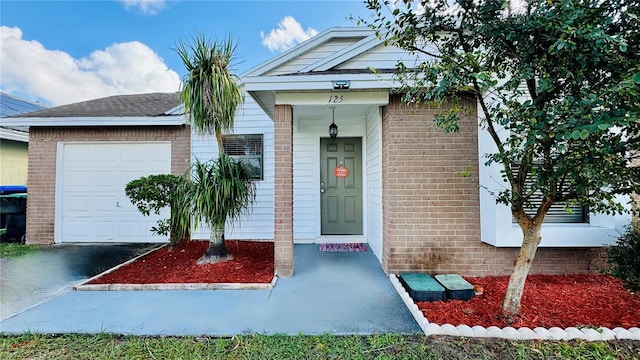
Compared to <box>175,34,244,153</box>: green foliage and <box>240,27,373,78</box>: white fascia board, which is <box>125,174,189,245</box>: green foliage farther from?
<box>240,27,373,78</box>: white fascia board

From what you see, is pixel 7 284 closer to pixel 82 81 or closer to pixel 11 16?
pixel 11 16

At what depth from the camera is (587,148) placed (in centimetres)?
195

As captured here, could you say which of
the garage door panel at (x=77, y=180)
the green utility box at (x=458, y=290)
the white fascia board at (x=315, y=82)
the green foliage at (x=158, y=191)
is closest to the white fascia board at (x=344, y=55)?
the white fascia board at (x=315, y=82)

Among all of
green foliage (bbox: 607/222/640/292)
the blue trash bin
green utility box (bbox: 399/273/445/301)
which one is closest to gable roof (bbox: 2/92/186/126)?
the blue trash bin

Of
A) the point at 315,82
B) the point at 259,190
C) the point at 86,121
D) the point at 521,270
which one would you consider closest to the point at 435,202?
the point at 521,270

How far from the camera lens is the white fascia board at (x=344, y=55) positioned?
379 cm

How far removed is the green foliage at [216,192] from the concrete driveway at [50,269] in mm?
1772

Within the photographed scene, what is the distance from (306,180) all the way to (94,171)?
16.0 feet

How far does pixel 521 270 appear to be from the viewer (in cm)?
257

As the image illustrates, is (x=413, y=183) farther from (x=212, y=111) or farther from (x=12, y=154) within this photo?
(x=12, y=154)

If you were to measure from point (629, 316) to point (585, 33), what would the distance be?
8.70ft

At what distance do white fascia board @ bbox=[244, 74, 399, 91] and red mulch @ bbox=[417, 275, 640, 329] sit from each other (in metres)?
2.65

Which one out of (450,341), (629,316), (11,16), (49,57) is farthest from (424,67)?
(49,57)

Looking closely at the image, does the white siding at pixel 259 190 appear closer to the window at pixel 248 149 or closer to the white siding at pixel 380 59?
the window at pixel 248 149
